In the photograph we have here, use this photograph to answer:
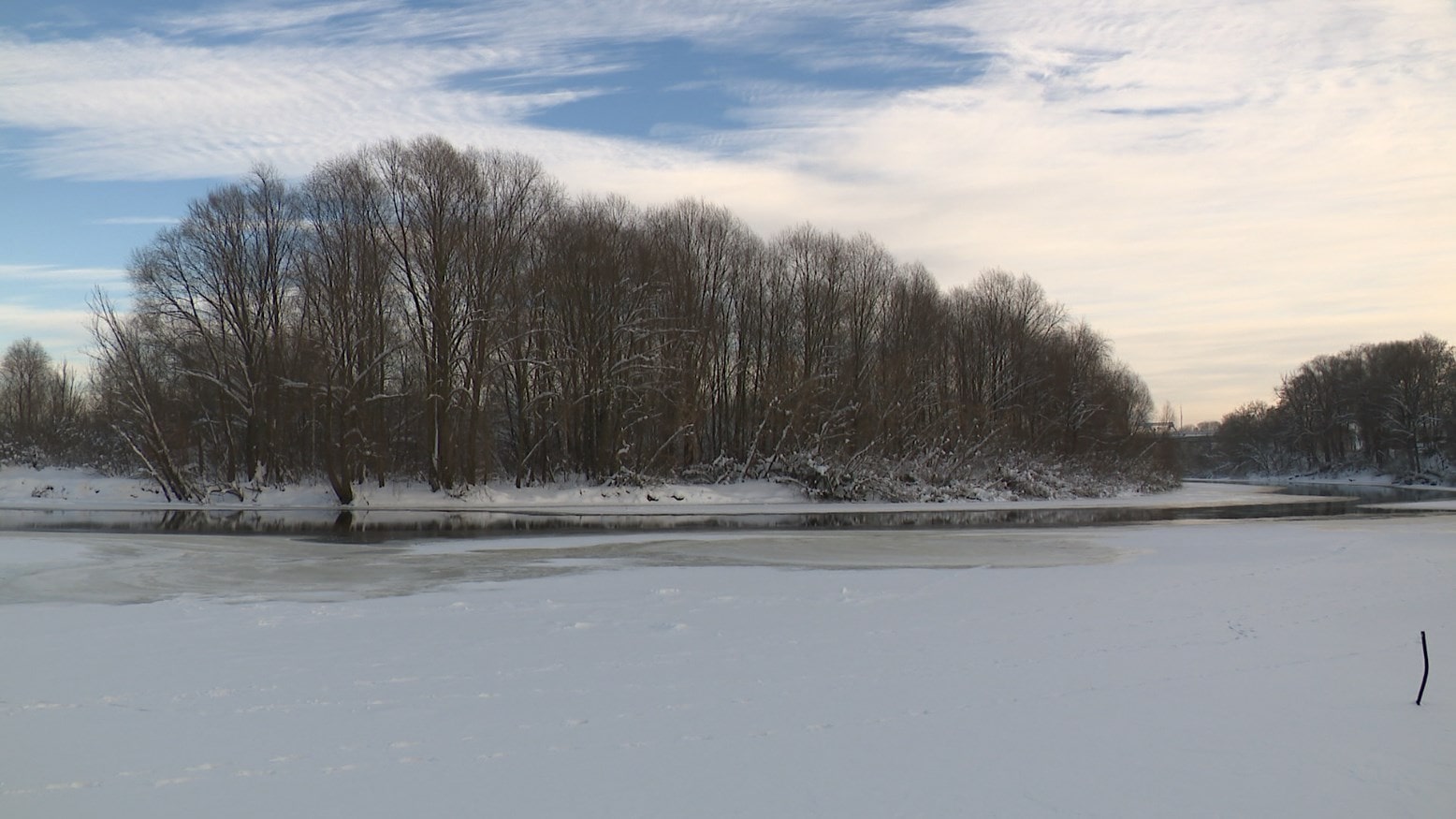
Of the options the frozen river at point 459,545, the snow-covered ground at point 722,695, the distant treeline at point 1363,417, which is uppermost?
the distant treeline at point 1363,417

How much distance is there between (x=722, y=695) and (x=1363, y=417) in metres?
104

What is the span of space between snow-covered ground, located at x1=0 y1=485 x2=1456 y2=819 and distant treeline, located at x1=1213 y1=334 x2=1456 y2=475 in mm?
84310

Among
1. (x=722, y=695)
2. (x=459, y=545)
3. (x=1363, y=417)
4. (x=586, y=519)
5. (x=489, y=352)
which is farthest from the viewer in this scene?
(x=1363, y=417)

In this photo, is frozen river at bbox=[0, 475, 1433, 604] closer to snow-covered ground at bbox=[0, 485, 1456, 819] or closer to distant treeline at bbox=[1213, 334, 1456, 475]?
snow-covered ground at bbox=[0, 485, 1456, 819]

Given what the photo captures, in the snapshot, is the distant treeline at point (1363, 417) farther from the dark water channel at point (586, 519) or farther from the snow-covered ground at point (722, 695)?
the snow-covered ground at point (722, 695)

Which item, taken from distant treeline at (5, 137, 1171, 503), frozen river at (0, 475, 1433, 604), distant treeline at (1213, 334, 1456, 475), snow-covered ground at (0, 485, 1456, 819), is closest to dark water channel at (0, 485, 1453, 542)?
frozen river at (0, 475, 1433, 604)

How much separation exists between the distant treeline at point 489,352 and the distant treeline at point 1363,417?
52629 mm

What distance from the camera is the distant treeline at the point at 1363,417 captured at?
86.8 metres

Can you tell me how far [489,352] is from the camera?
44.1 metres

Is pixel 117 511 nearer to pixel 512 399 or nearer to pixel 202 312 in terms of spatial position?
pixel 202 312

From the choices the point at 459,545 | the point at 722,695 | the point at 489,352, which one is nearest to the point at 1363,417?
the point at 489,352

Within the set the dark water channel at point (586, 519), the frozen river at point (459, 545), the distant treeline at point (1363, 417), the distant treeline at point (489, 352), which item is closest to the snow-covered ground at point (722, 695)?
the frozen river at point (459, 545)

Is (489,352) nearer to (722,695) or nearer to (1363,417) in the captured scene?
(722,695)

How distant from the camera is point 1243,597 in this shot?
14.5 metres
